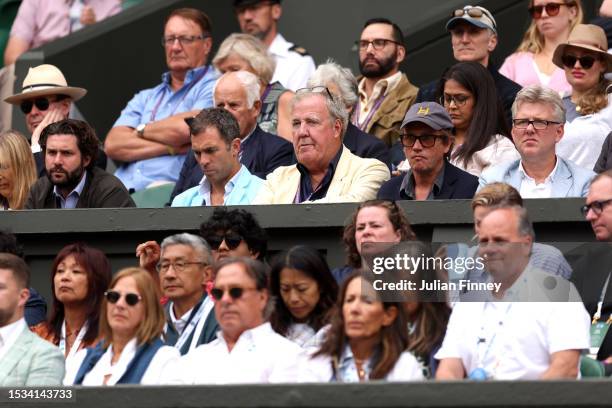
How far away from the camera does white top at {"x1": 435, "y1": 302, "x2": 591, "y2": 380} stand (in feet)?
29.5

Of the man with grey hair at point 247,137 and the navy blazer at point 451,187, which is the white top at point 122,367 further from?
the man with grey hair at point 247,137

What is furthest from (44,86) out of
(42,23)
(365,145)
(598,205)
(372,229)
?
(598,205)

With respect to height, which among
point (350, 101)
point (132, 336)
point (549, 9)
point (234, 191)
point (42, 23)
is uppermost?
point (42, 23)

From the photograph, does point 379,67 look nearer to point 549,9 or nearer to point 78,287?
point 549,9

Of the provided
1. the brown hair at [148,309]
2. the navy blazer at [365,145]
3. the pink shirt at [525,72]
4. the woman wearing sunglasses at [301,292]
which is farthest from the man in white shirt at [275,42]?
the brown hair at [148,309]

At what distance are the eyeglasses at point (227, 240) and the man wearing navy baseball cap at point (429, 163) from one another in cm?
102

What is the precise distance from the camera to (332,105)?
11617mm

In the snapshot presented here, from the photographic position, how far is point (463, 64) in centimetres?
1202

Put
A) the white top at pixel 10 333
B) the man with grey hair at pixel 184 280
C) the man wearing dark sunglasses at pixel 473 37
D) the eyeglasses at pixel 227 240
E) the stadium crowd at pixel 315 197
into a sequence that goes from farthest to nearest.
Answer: the man wearing dark sunglasses at pixel 473 37
the eyeglasses at pixel 227 240
the man with grey hair at pixel 184 280
the white top at pixel 10 333
the stadium crowd at pixel 315 197

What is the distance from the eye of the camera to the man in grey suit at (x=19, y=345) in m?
9.82

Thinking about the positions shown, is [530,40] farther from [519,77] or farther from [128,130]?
[128,130]

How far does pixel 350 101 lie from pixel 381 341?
12.9 ft

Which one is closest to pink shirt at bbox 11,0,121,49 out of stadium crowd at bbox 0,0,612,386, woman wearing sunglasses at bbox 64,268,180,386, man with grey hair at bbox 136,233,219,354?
stadium crowd at bbox 0,0,612,386

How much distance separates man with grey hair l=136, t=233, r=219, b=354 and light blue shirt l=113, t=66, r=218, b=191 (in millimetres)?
3130
